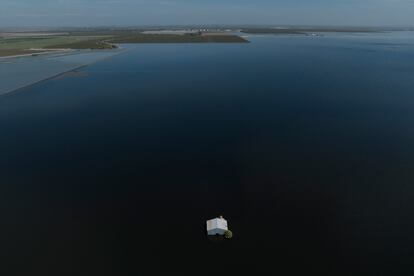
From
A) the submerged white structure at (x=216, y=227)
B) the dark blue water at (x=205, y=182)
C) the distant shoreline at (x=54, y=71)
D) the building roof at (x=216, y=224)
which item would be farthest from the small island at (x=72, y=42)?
the submerged white structure at (x=216, y=227)

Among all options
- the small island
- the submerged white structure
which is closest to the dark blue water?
the submerged white structure

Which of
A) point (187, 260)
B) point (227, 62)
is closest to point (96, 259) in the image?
point (187, 260)

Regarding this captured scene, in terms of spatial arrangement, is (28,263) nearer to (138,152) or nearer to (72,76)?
(138,152)

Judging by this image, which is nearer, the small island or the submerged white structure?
the submerged white structure

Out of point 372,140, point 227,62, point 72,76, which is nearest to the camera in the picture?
point 372,140

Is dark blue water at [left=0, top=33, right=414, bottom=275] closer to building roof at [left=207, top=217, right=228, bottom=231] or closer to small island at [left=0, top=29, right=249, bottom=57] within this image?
building roof at [left=207, top=217, right=228, bottom=231]

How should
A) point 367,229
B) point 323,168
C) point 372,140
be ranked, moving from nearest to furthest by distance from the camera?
point 367,229 < point 323,168 < point 372,140

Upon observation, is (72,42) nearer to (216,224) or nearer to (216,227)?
(216,224)
